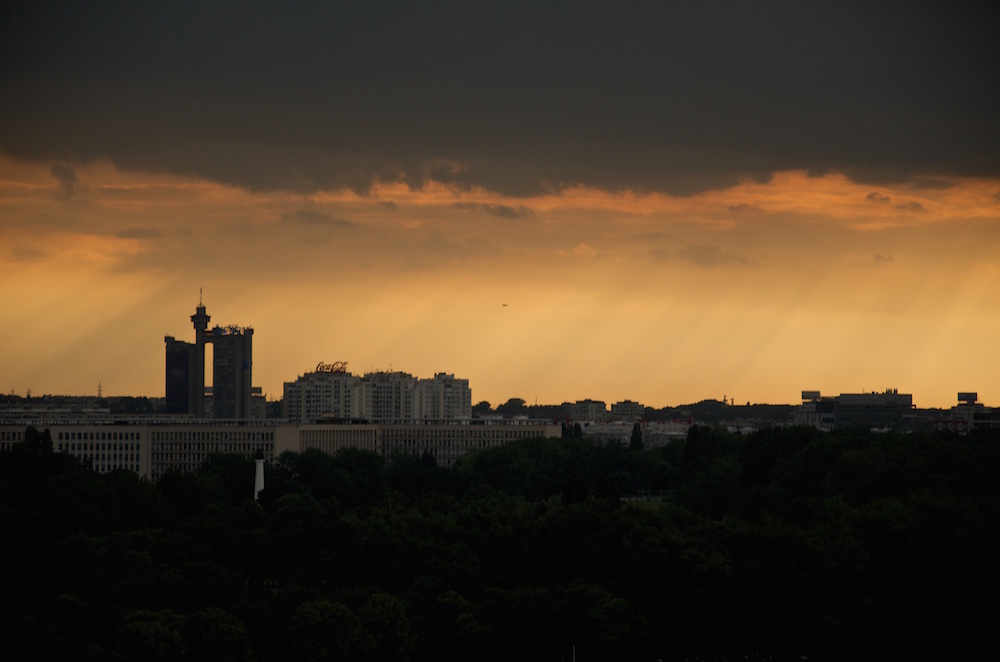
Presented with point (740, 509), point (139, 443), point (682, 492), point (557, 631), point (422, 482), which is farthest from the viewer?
point (139, 443)

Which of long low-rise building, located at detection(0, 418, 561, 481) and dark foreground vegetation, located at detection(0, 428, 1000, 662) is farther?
long low-rise building, located at detection(0, 418, 561, 481)

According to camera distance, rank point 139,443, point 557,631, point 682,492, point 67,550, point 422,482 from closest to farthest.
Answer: point 557,631 → point 67,550 → point 682,492 → point 422,482 → point 139,443

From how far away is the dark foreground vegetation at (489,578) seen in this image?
248 feet

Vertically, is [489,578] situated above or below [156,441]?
below

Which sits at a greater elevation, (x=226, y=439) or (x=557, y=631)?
(x=226, y=439)

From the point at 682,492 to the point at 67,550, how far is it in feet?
210

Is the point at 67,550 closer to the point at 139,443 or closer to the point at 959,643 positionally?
the point at 959,643

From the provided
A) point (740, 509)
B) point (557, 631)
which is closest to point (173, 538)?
point (557, 631)

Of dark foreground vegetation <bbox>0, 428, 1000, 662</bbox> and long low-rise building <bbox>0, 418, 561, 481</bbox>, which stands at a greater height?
long low-rise building <bbox>0, 418, 561, 481</bbox>

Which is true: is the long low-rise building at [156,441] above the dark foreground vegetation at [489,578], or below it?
above

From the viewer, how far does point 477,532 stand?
91.5 m

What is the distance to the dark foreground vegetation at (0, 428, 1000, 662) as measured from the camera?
248ft

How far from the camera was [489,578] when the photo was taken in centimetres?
8600

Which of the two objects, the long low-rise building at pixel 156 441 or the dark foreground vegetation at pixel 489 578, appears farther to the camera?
the long low-rise building at pixel 156 441
